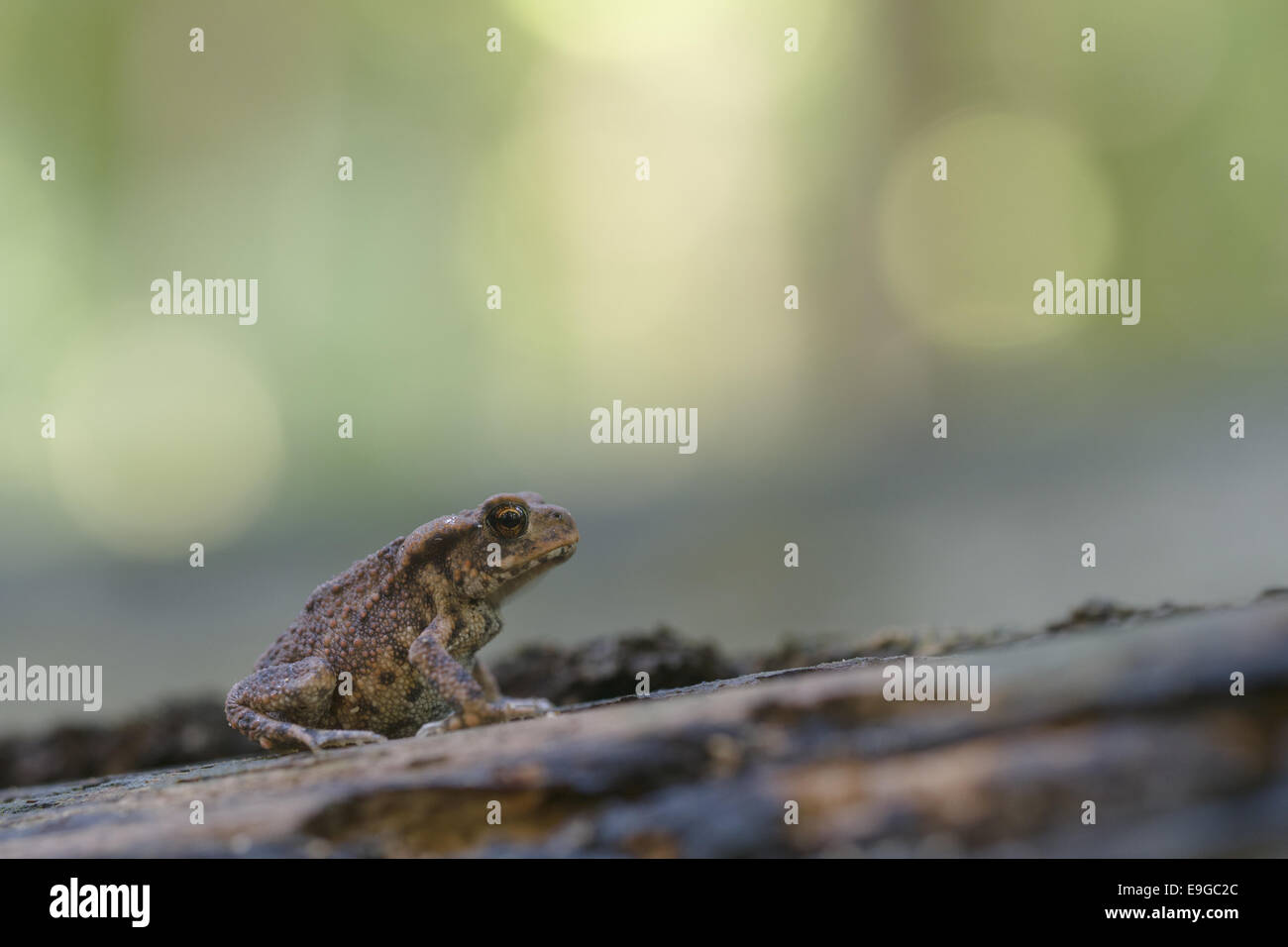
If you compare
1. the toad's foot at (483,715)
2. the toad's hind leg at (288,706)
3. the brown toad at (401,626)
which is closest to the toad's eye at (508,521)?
the brown toad at (401,626)

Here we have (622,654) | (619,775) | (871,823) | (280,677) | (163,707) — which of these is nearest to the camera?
(871,823)

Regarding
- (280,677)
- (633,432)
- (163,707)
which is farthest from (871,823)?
(163,707)

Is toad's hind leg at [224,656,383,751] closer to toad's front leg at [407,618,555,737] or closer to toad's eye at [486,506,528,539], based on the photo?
toad's front leg at [407,618,555,737]

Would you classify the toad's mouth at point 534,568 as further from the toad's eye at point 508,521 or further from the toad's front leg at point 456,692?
the toad's front leg at point 456,692

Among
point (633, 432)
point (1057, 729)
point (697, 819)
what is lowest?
point (697, 819)

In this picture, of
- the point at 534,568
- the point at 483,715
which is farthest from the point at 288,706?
the point at 534,568
